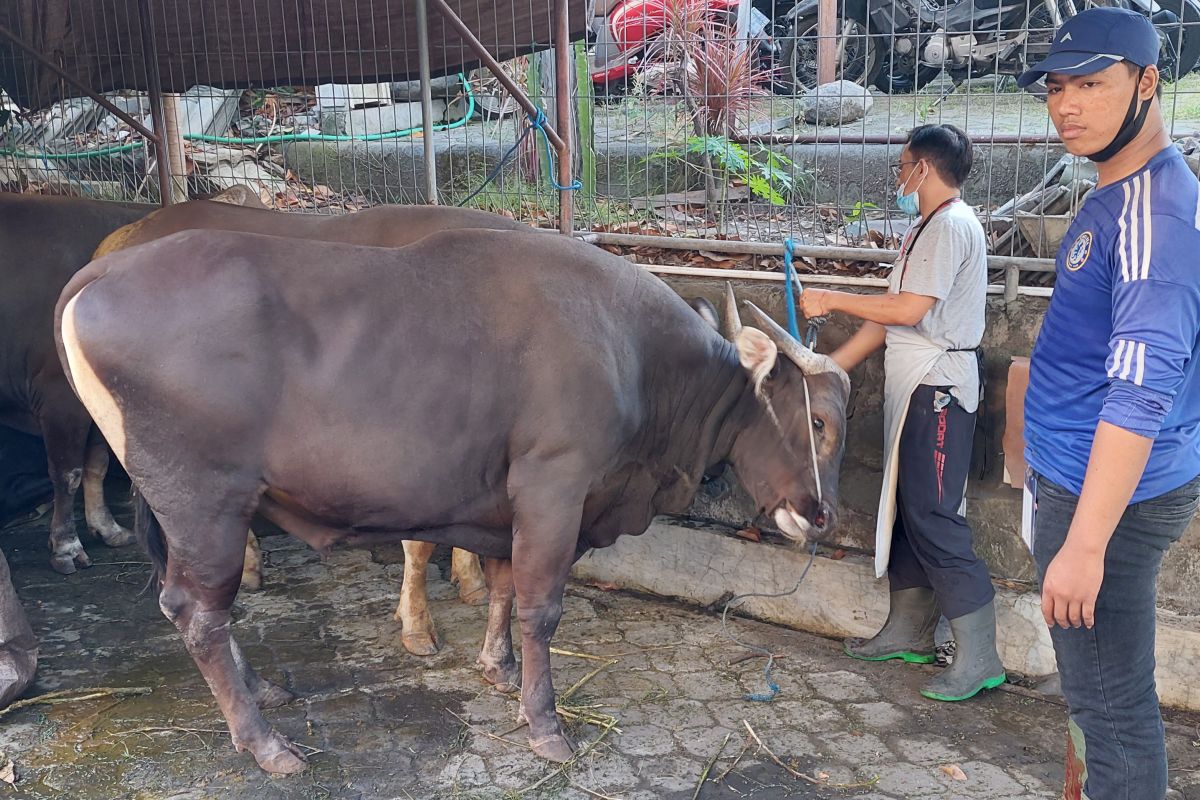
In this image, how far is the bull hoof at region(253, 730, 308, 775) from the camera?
397 cm

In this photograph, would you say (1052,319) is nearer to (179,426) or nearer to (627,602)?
(179,426)

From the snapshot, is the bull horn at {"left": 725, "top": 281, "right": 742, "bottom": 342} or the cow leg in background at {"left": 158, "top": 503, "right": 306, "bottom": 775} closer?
Result: the cow leg in background at {"left": 158, "top": 503, "right": 306, "bottom": 775}

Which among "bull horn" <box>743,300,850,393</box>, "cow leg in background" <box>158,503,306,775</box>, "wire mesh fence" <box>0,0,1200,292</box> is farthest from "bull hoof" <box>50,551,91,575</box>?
"bull horn" <box>743,300,850,393</box>

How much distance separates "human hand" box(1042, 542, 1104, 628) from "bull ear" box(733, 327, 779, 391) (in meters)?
1.73

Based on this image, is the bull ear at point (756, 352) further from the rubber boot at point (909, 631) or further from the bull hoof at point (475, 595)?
the bull hoof at point (475, 595)

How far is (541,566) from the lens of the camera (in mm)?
4094

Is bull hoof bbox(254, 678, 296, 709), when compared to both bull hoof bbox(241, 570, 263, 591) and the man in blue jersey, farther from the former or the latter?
the man in blue jersey

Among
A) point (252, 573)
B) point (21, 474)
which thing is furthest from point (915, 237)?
point (21, 474)

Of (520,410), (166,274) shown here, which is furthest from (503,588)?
(166,274)

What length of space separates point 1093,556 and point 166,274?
9.75 ft

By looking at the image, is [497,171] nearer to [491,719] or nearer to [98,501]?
[98,501]

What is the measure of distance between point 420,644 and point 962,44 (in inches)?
175

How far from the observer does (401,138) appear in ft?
28.9

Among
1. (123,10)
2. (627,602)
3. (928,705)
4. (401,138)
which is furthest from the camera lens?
(401,138)
